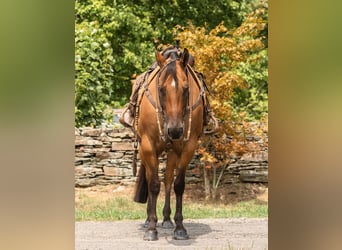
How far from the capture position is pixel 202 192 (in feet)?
26.9

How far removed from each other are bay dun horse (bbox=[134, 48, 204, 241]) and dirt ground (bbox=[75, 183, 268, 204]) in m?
2.69

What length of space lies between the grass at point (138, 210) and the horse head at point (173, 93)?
2.75 metres

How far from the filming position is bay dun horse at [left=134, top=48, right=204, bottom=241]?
4.20 meters

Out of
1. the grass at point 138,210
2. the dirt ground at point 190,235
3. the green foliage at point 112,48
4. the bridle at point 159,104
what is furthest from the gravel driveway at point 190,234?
the green foliage at point 112,48

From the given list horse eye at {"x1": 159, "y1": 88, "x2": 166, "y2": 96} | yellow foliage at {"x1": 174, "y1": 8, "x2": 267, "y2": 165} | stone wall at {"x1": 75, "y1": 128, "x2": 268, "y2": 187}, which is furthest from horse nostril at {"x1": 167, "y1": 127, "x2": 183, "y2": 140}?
stone wall at {"x1": 75, "y1": 128, "x2": 268, "y2": 187}

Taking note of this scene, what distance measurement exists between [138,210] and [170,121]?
133 inches

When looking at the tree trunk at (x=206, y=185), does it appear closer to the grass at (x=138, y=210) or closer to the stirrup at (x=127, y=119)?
the grass at (x=138, y=210)

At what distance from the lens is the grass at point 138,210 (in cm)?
684

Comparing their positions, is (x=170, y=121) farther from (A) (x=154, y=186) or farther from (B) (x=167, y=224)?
(B) (x=167, y=224)

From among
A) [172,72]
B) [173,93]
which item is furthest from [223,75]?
[173,93]
